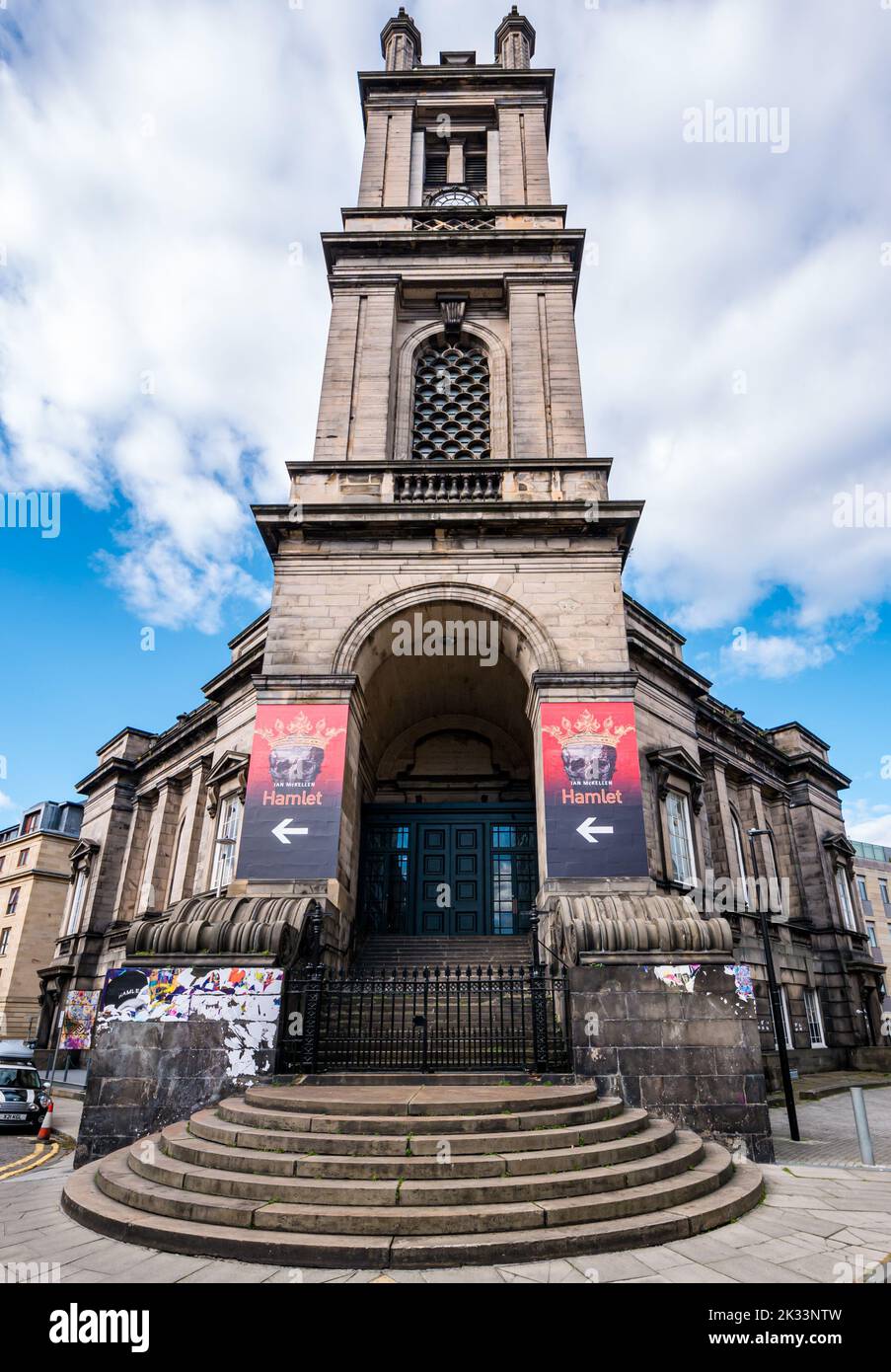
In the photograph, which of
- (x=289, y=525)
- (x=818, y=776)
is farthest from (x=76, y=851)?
(x=818, y=776)

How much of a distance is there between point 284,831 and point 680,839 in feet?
33.5

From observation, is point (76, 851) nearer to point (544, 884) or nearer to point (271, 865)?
point (271, 865)

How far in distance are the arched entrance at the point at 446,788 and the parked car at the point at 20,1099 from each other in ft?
24.5

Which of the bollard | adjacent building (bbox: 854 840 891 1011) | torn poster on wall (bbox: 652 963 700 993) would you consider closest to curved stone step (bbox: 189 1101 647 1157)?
torn poster on wall (bbox: 652 963 700 993)

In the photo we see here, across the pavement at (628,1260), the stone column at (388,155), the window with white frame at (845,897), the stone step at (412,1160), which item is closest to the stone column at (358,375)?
the stone column at (388,155)

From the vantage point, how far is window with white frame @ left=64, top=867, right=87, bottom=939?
91.3 feet

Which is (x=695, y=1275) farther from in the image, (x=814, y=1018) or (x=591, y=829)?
(x=814, y=1018)

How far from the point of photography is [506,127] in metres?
22.3

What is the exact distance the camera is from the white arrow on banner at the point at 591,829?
11.8 m

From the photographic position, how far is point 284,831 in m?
11.9

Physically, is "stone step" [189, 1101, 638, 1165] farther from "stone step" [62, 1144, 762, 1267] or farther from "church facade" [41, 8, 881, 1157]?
"church facade" [41, 8, 881, 1157]

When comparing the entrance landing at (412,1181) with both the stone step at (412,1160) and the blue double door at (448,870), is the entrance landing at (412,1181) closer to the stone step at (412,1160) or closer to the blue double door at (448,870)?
the stone step at (412,1160)
